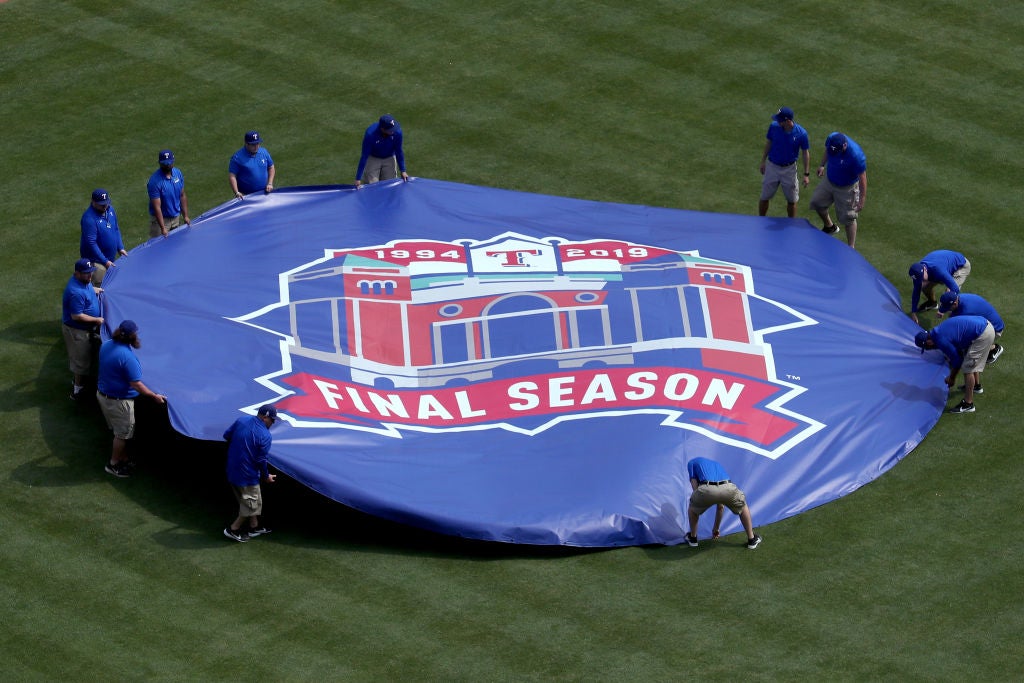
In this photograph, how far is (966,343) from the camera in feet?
57.7

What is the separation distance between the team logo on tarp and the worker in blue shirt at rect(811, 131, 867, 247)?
7.28ft

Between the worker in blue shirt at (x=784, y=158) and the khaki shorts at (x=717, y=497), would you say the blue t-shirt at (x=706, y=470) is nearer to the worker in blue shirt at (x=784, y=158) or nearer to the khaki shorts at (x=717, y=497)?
the khaki shorts at (x=717, y=497)

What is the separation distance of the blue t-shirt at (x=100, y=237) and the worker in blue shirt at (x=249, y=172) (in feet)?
5.82

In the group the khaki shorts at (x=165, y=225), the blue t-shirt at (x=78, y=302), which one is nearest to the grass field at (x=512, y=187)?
the blue t-shirt at (x=78, y=302)

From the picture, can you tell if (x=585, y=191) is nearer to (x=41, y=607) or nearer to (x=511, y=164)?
(x=511, y=164)

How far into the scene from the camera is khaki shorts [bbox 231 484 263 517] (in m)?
15.6

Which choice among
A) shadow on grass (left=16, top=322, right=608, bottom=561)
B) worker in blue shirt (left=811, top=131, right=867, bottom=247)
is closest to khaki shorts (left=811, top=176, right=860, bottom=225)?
worker in blue shirt (left=811, top=131, right=867, bottom=247)

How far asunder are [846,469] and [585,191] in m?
7.00

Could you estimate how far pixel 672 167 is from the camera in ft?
74.6

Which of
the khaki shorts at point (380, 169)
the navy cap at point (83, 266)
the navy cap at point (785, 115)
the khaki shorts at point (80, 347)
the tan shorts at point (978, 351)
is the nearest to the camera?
the navy cap at point (83, 266)

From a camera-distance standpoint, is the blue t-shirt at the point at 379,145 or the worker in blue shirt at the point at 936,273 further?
the blue t-shirt at the point at 379,145

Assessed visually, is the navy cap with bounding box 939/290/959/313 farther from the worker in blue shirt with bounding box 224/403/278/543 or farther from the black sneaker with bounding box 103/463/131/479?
the black sneaker with bounding box 103/463/131/479

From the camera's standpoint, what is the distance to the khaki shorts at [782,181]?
812 inches

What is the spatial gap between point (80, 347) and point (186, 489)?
2.36 metres
